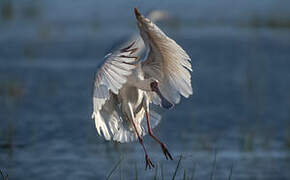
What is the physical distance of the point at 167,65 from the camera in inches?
218

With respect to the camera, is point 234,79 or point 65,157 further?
point 234,79

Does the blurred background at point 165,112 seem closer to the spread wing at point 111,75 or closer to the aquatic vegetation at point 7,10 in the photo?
the aquatic vegetation at point 7,10

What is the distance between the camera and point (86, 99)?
10.3 metres

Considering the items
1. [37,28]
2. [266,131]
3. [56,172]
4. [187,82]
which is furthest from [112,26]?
[187,82]

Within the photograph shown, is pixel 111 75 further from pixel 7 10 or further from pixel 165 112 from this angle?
pixel 7 10

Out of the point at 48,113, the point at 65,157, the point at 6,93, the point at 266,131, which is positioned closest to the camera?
the point at 65,157

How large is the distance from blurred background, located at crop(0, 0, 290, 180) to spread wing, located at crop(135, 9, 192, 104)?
0.35 meters

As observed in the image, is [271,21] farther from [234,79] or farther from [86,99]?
[86,99]

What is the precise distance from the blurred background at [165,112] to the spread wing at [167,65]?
354mm

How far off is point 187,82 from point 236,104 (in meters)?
4.74

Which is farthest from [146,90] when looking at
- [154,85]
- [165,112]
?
[165,112]

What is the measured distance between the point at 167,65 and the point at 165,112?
4.03 meters

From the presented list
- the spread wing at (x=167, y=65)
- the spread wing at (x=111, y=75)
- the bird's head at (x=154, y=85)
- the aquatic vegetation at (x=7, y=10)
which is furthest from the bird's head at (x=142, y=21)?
the aquatic vegetation at (x=7, y=10)

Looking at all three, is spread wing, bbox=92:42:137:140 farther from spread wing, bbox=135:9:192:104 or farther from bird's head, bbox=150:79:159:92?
bird's head, bbox=150:79:159:92
